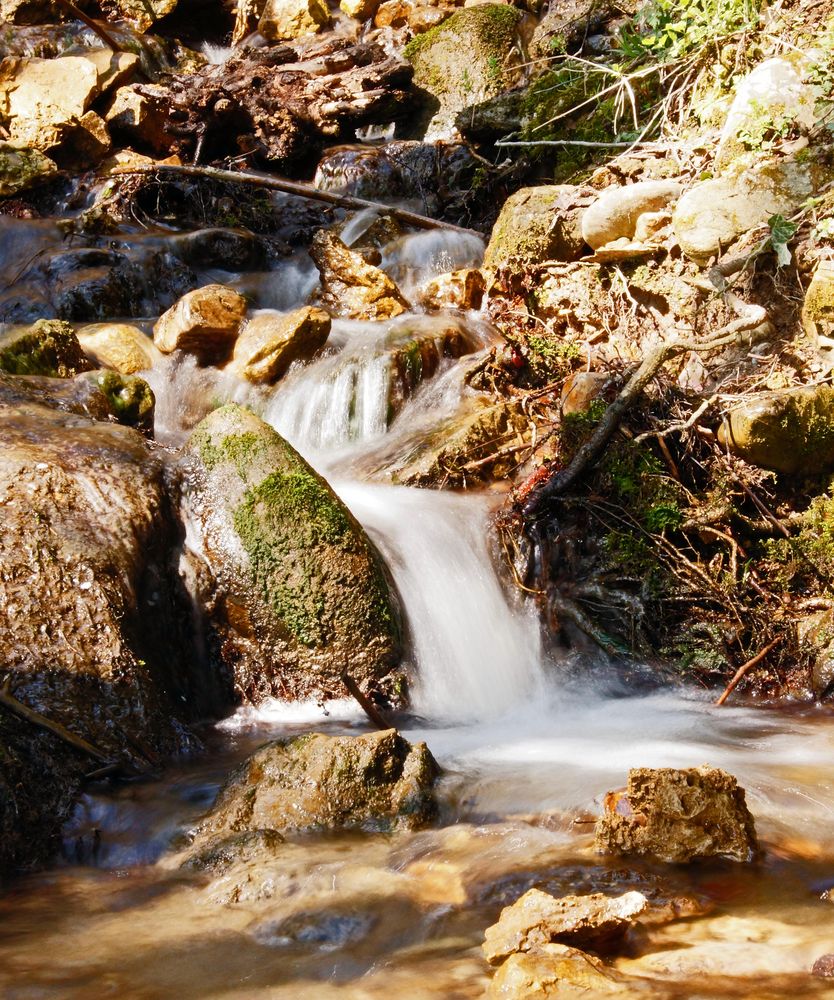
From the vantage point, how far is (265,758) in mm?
3113

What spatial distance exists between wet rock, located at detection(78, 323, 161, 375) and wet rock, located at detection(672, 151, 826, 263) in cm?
431

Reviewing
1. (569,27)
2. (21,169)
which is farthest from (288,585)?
(21,169)

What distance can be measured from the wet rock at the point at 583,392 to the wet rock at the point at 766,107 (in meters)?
1.97

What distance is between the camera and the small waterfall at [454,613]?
4551 millimetres

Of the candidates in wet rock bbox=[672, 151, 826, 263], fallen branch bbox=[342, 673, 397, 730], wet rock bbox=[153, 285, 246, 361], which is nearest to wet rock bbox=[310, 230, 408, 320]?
wet rock bbox=[153, 285, 246, 361]

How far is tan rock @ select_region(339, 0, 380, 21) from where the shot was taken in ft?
49.0

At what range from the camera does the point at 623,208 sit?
6.98 metres

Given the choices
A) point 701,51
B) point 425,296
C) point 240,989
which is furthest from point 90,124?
point 240,989

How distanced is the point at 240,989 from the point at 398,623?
2555 millimetres

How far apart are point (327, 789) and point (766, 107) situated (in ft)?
18.5

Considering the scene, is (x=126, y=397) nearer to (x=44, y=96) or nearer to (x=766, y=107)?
(x=766, y=107)

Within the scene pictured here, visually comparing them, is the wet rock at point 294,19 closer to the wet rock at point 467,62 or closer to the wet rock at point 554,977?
the wet rock at point 467,62

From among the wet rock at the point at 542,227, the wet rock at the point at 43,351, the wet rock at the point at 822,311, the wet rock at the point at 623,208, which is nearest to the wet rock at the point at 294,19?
the wet rock at the point at 542,227

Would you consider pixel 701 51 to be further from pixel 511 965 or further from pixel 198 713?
pixel 511 965
